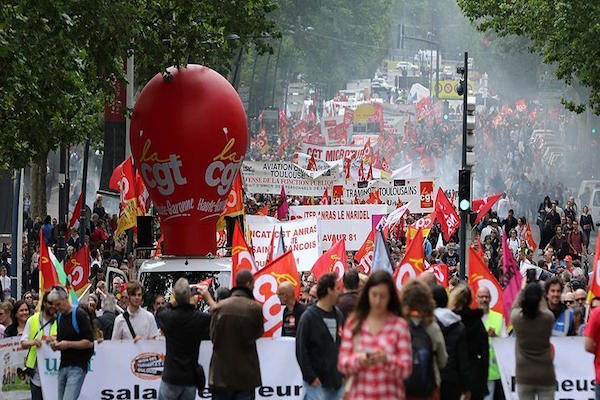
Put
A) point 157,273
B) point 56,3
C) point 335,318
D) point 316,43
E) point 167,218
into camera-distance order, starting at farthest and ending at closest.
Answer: point 316,43, point 167,218, point 157,273, point 56,3, point 335,318

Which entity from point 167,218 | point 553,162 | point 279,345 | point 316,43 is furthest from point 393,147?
point 279,345

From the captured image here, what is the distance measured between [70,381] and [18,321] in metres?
1.81

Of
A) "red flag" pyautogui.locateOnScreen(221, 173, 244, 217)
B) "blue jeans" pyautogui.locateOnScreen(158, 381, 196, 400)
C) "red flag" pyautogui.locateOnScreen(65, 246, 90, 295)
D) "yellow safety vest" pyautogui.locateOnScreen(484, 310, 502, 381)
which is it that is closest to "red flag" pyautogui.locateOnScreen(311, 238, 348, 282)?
"red flag" pyautogui.locateOnScreen(65, 246, 90, 295)

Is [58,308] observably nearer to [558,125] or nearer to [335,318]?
[335,318]

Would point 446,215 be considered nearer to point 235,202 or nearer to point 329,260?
point 235,202

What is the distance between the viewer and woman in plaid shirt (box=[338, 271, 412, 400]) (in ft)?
34.6

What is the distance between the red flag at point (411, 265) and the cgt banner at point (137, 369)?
7.87 feet

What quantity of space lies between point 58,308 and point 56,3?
562 cm

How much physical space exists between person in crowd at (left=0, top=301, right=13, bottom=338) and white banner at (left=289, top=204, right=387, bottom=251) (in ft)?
38.3

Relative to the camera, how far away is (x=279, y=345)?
16.0 metres

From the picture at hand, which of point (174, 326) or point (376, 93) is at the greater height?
point (376, 93)

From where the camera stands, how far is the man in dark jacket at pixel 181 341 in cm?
1424

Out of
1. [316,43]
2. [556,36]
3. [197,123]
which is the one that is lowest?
[197,123]

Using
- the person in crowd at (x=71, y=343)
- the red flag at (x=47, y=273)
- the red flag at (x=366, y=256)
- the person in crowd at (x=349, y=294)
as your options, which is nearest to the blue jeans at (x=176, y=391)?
the person in crowd at (x=71, y=343)
